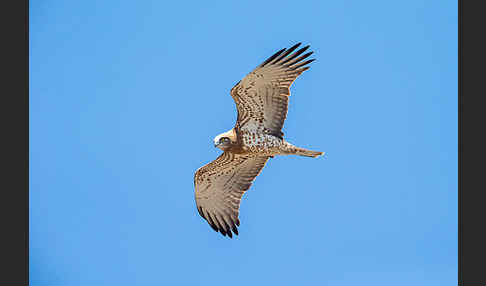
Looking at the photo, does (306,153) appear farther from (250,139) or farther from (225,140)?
(225,140)

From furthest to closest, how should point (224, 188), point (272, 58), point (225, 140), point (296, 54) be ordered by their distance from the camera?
point (224, 188), point (225, 140), point (296, 54), point (272, 58)

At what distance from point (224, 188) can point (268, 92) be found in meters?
2.26

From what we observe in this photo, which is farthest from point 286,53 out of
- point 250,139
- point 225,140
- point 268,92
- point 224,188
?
point 224,188

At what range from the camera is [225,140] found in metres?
10.1

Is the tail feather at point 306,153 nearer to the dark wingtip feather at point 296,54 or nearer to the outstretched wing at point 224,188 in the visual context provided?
the outstretched wing at point 224,188

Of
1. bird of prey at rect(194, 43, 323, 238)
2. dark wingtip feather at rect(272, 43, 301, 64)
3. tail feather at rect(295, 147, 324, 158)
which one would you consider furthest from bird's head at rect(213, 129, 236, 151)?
dark wingtip feather at rect(272, 43, 301, 64)

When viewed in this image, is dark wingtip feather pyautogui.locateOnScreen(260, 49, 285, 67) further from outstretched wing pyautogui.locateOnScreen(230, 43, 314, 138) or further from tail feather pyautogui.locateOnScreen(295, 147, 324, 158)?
tail feather pyautogui.locateOnScreen(295, 147, 324, 158)

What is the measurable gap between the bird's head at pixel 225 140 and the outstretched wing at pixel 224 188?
34.2 inches

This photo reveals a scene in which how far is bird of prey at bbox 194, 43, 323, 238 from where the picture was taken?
9859 millimetres

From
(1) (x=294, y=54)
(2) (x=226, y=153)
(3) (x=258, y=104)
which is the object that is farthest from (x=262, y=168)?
(1) (x=294, y=54)

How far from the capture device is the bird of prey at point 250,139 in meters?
9.86

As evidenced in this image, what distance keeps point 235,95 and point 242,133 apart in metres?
0.67

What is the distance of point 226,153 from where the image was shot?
422 inches

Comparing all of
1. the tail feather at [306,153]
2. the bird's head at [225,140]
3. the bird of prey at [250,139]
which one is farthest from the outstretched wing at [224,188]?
the tail feather at [306,153]
